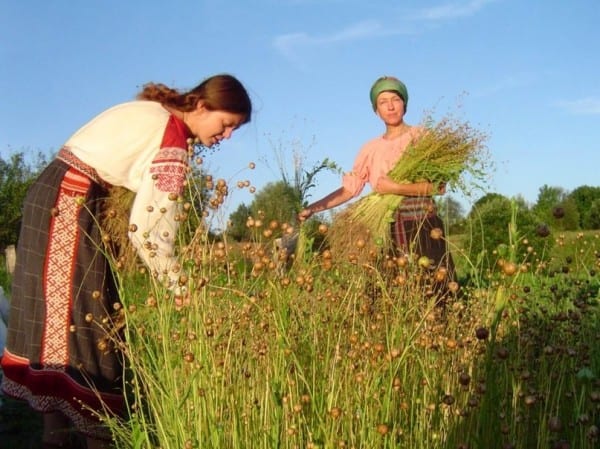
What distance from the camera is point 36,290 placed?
9.98ft

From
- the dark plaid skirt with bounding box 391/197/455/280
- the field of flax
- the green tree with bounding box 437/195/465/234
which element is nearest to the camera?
the field of flax

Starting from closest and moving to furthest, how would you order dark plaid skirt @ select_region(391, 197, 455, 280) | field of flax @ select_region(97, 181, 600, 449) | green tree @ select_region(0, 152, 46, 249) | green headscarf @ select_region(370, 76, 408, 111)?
field of flax @ select_region(97, 181, 600, 449) < dark plaid skirt @ select_region(391, 197, 455, 280) < green headscarf @ select_region(370, 76, 408, 111) < green tree @ select_region(0, 152, 46, 249)

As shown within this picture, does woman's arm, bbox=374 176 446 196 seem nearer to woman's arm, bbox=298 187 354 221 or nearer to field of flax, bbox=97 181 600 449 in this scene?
woman's arm, bbox=298 187 354 221

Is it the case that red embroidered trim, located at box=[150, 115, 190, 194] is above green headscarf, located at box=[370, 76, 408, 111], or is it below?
below

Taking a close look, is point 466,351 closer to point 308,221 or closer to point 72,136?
point 72,136

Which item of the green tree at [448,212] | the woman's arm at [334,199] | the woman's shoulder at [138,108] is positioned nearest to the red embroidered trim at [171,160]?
the woman's shoulder at [138,108]

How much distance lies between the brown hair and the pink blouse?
177cm

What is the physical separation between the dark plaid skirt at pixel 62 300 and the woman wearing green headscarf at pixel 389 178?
1.71 metres

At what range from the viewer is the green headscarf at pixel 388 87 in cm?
466

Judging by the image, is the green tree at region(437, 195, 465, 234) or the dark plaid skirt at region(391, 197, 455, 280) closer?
the green tree at region(437, 195, 465, 234)

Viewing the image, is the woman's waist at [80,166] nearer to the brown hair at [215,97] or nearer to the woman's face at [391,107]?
the brown hair at [215,97]

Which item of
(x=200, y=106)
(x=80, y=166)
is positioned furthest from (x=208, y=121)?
(x=80, y=166)

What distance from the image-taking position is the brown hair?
302 cm

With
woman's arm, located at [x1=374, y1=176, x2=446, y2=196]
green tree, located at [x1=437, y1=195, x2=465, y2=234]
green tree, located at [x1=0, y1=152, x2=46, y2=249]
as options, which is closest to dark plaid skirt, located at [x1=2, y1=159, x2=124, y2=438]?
green tree, located at [x1=437, y1=195, x2=465, y2=234]
